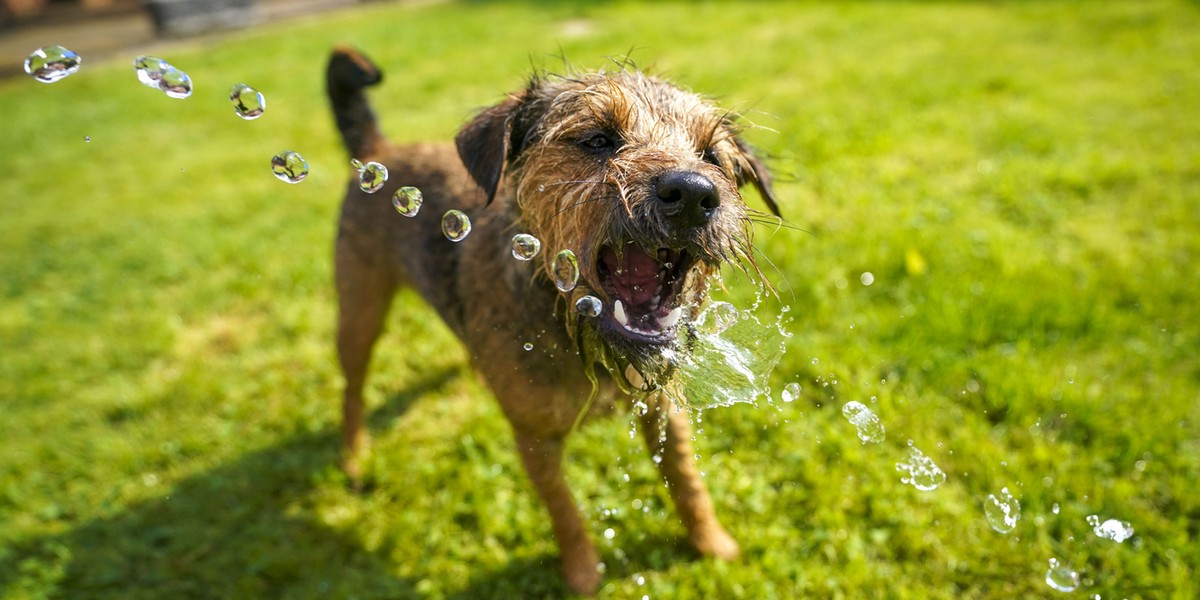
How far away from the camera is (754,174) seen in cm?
312

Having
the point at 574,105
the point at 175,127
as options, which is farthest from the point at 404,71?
the point at 574,105

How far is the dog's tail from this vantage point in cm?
395

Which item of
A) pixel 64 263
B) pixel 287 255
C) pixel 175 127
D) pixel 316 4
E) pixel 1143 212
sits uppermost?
pixel 1143 212

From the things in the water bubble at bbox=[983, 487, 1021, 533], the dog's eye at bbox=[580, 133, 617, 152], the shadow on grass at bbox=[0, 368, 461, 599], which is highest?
the dog's eye at bbox=[580, 133, 617, 152]

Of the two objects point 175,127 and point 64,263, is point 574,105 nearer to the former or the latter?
point 64,263

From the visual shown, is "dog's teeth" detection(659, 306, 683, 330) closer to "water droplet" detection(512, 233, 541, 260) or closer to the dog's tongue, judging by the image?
the dog's tongue

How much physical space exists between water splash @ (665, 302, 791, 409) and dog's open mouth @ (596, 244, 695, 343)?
19 centimetres

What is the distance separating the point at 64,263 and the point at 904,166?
8129 millimetres

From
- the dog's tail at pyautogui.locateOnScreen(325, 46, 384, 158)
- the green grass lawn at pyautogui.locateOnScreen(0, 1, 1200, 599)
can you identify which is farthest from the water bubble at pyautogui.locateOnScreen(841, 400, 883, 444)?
the dog's tail at pyautogui.locateOnScreen(325, 46, 384, 158)

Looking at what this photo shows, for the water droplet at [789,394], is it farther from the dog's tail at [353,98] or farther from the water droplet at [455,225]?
the dog's tail at [353,98]

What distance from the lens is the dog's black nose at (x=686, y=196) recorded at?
2338 millimetres

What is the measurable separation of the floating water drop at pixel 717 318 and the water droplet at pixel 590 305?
1.50 feet

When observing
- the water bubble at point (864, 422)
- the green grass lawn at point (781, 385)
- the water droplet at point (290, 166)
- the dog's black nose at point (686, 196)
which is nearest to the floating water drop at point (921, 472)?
the green grass lawn at point (781, 385)

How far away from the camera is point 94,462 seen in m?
4.63
